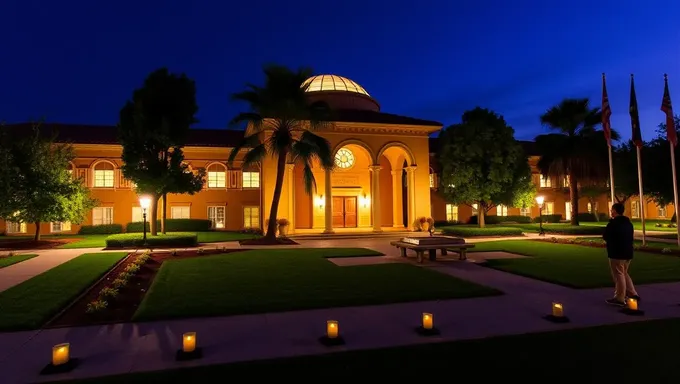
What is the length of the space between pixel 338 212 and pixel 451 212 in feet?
37.4

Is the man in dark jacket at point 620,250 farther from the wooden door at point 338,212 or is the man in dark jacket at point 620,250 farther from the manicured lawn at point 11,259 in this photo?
the wooden door at point 338,212

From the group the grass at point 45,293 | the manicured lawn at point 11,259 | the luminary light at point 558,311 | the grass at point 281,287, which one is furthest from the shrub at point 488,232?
the manicured lawn at point 11,259

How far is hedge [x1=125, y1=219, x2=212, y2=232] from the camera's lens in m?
29.1

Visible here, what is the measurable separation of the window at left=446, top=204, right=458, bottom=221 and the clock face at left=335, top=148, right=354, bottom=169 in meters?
10.7

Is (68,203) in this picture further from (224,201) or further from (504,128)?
(504,128)

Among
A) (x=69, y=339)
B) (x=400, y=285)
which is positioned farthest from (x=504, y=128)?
(x=69, y=339)

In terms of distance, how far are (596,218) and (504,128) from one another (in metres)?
21.2

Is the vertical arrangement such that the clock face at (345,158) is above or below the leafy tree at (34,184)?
above

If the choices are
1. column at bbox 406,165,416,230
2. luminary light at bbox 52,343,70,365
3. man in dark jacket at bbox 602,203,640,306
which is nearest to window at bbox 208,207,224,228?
column at bbox 406,165,416,230

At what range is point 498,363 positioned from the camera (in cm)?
472

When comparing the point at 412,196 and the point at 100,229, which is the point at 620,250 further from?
the point at 100,229

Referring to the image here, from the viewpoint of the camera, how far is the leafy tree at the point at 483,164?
25.7 metres

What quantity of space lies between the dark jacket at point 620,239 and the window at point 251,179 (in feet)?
94.2

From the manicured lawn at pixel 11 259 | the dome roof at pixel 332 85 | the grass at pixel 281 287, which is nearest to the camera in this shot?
the grass at pixel 281 287
